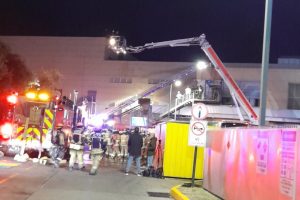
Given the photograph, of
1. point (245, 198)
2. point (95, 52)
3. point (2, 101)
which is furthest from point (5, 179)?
point (95, 52)

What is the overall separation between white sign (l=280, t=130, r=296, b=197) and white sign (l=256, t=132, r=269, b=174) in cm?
89

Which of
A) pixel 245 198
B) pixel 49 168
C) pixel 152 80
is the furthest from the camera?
pixel 152 80

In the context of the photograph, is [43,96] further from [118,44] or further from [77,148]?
[118,44]

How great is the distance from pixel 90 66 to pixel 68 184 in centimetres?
5319

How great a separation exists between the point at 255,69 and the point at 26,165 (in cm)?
4452

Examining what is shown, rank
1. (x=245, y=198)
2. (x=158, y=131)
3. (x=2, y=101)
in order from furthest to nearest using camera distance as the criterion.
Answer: (x=158, y=131), (x=2, y=101), (x=245, y=198)

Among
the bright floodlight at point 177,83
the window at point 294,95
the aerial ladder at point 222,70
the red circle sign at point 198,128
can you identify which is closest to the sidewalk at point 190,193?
the red circle sign at point 198,128

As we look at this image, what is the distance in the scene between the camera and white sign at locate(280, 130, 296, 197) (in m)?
8.02

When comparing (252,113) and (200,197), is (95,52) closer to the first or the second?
(252,113)

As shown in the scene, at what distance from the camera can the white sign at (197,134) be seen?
15375 millimetres

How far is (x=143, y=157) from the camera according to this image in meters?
25.8

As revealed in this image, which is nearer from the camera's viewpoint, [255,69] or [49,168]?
[49,168]

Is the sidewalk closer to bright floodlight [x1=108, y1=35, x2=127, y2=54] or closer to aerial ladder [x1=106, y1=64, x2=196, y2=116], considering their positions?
bright floodlight [x1=108, y1=35, x2=127, y2=54]

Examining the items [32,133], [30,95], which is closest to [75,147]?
[32,133]
